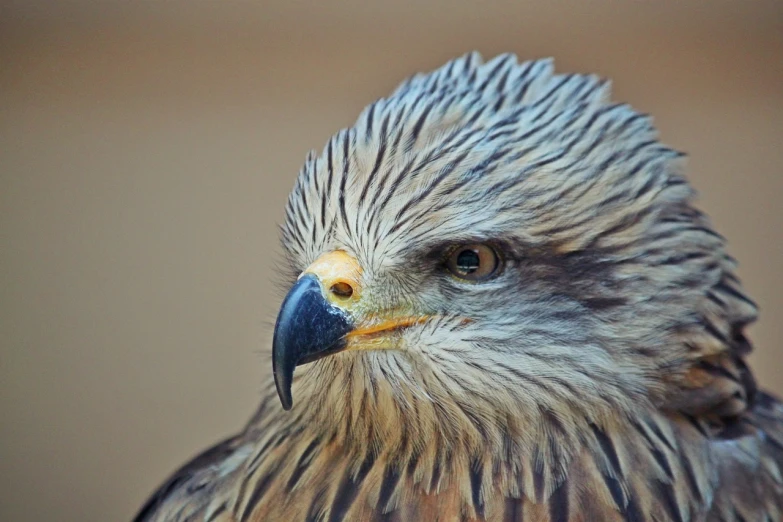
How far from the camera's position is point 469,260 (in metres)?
0.93

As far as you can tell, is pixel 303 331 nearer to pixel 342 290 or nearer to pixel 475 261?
pixel 342 290

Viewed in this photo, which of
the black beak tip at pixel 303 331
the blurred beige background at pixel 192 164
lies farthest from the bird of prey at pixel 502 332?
the blurred beige background at pixel 192 164

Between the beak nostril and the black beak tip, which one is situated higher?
the beak nostril

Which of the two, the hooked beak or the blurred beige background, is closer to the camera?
the hooked beak

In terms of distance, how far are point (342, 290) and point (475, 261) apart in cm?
15

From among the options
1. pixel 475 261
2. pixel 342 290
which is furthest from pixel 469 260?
pixel 342 290

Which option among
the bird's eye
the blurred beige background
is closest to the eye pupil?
the bird's eye

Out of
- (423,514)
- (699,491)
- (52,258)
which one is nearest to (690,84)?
(699,491)

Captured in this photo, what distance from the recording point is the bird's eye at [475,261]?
3.04ft

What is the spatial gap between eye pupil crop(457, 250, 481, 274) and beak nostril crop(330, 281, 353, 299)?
0.42 ft

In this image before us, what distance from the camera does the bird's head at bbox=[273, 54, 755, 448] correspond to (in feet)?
3.02

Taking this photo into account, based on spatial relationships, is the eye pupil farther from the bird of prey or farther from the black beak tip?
the black beak tip

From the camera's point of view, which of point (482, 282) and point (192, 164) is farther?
point (192, 164)

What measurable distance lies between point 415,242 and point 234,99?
5.22 ft
